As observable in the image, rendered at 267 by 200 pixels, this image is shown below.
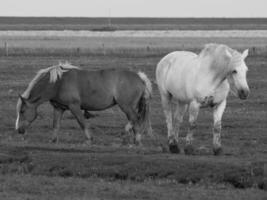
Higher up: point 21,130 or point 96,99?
point 96,99

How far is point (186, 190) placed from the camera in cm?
1314

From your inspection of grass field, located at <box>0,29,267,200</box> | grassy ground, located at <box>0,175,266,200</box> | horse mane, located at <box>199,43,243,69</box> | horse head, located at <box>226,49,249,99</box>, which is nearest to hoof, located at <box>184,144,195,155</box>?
grass field, located at <box>0,29,267,200</box>

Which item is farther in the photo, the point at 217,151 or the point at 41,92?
the point at 41,92

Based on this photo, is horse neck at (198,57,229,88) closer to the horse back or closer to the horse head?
the horse head

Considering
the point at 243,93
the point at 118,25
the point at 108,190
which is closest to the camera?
the point at 108,190

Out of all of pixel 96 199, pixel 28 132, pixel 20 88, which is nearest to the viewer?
pixel 96 199

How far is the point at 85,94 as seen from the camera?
19250 millimetres

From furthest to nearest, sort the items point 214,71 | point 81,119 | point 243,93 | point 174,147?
point 81,119, point 174,147, point 214,71, point 243,93

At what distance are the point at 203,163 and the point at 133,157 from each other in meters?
1.33

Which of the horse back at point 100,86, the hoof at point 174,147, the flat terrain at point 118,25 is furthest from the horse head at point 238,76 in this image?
the flat terrain at point 118,25

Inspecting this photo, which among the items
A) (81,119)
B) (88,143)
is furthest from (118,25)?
(88,143)

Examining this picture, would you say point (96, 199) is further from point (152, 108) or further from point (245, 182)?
point (152, 108)

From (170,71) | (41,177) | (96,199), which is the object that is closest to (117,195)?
(96,199)

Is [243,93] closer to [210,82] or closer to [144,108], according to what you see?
[210,82]
